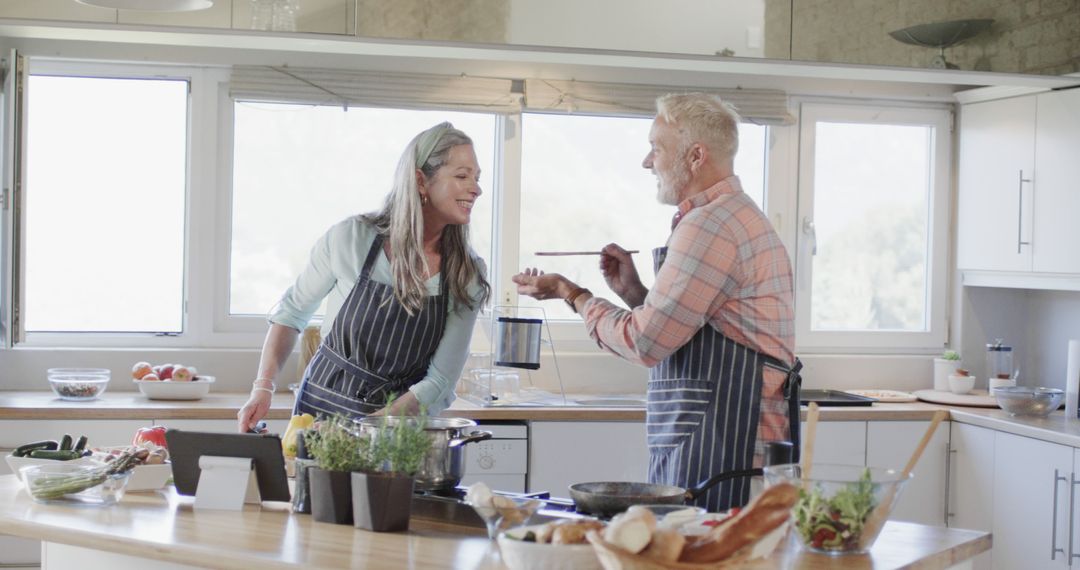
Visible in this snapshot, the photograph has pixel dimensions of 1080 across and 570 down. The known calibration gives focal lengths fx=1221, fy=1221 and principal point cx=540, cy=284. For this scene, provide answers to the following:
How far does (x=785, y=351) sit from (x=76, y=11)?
7.74 ft

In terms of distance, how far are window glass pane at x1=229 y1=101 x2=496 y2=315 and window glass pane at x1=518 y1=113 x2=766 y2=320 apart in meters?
0.46

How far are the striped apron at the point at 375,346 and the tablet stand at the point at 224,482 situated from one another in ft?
2.42

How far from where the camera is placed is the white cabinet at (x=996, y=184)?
182 inches

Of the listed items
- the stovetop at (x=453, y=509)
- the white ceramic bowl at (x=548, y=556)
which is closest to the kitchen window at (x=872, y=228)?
the stovetop at (x=453, y=509)

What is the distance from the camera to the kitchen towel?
14.3ft

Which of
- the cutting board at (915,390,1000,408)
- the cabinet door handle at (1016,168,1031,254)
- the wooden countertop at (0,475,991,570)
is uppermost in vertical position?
the cabinet door handle at (1016,168,1031,254)

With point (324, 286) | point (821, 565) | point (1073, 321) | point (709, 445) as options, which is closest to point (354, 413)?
point (324, 286)

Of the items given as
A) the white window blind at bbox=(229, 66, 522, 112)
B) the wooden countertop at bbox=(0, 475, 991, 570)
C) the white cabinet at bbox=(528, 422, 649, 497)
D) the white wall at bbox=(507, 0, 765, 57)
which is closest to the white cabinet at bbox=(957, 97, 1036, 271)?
the white wall at bbox=(507, 0, 765, 57)

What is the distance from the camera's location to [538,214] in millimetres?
4871

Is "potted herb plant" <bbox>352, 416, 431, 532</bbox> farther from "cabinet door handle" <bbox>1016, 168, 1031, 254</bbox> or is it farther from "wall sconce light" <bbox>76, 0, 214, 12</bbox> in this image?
"cabinet door handle" <bbox>1016, 168, 1031, 254</bbox>

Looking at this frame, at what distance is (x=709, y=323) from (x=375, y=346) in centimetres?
89

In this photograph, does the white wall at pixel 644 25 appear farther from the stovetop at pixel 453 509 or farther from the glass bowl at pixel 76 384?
the stovetop at pixel 453 509

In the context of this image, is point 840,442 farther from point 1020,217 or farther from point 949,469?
point 1020,217

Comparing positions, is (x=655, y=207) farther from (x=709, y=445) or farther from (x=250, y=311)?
(x=709, y=445)
